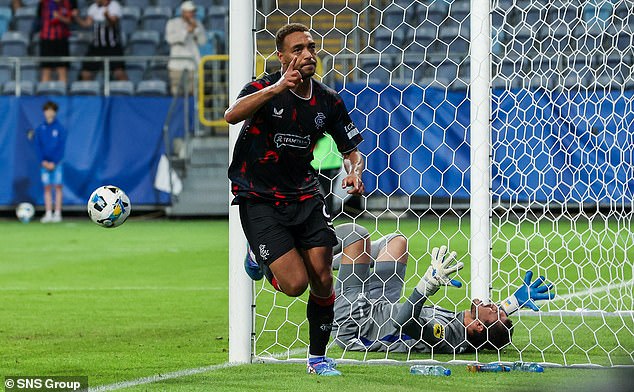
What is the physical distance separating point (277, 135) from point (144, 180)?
14.1 metres

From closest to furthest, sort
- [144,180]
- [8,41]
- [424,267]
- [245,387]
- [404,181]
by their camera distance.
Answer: [245,387], [424,267], [404,181], [144,180], [8,41]

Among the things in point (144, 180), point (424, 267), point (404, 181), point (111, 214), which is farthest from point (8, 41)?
point (111, 214)

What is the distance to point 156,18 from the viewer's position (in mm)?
21859

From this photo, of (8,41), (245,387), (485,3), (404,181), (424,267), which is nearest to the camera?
(245,387)

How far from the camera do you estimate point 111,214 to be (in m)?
6.69

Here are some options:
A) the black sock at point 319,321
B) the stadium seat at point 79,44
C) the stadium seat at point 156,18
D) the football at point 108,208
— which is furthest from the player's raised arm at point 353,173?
the stadium seat at point 156,18

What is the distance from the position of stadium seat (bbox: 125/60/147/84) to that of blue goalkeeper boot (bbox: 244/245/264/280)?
49.1 feet

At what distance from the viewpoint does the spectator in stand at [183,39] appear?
19.6 meters

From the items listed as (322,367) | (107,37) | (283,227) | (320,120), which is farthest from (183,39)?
(322,367)

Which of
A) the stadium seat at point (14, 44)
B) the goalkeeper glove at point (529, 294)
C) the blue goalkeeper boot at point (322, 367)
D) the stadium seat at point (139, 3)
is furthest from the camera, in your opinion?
the stadium seat at point (139, 3)

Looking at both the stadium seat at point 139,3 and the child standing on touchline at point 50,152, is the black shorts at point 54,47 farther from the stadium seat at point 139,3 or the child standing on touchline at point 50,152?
the stadium seat at point 139,3

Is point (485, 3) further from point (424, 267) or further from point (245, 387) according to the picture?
point (424, 267)

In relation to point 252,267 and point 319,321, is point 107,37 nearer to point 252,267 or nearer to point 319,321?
point 252,267

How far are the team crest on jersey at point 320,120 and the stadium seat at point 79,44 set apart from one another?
16.7 metres
